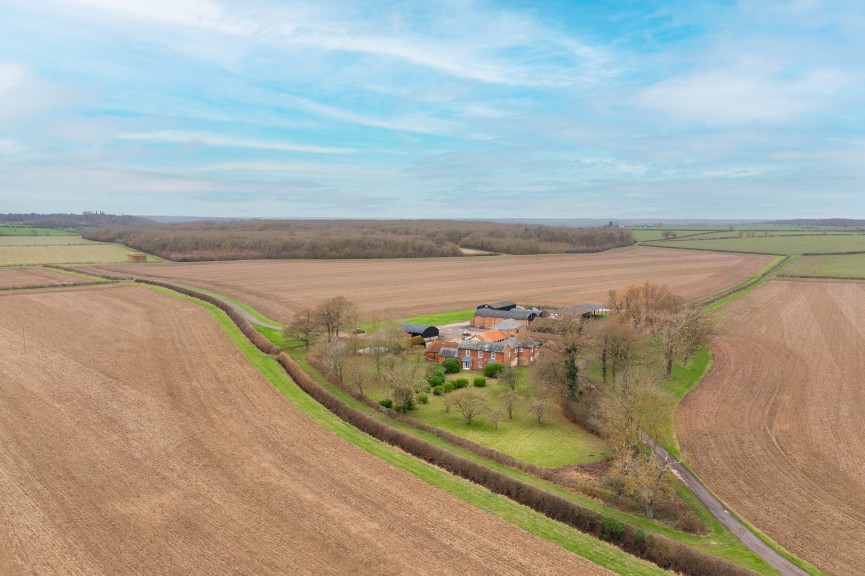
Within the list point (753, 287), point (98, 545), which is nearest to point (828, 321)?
point (753, 287)

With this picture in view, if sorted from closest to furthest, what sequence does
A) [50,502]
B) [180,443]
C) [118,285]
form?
1. [50,502]
2. [180,443]
3. [118,285]

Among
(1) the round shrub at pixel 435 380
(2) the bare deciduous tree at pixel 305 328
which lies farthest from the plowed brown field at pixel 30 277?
(1) the round shrub at pixel 435 380

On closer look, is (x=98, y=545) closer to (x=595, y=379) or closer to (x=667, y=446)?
(x=667, y=446)

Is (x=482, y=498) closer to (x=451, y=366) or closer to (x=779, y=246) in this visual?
(x=451, y=366)

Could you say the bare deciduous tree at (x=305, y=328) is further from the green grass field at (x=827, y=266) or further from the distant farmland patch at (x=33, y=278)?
the green grass field at (x=827, y=266)

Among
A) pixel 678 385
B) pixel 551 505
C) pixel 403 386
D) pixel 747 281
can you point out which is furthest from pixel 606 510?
pixel 747 281
